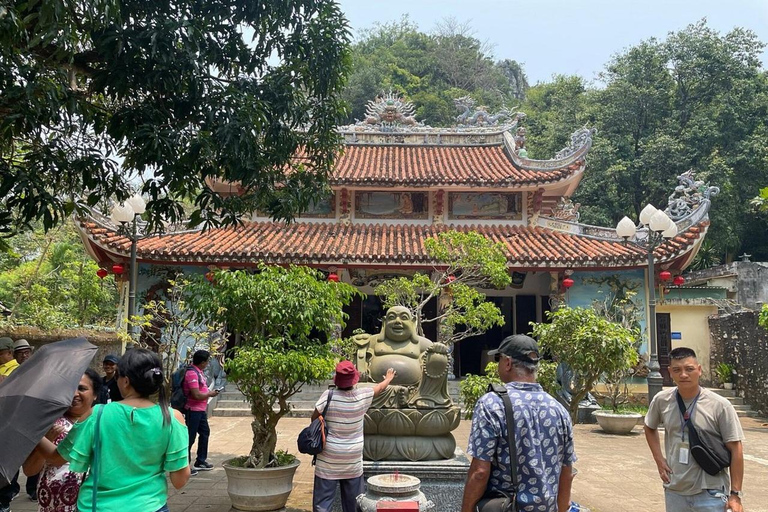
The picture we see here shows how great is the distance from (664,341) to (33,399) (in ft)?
55.5

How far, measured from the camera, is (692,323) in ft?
55.2

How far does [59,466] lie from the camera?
8.68 ft

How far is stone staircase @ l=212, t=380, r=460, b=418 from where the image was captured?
12.7 m

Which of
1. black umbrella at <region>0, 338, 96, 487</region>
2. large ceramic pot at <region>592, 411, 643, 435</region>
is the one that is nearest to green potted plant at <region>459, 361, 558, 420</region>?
black umbrella at <region>0, 338, 96, 487</region>

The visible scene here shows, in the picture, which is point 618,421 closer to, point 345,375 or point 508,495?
point 345,375

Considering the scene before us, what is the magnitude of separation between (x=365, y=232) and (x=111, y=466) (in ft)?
40.8

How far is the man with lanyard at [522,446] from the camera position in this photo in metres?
2.52

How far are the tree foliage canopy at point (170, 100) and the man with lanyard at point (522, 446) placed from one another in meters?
3.24

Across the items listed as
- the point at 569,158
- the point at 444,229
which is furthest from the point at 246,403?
the point at 569,158

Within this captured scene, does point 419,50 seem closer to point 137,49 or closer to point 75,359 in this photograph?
point 137,49

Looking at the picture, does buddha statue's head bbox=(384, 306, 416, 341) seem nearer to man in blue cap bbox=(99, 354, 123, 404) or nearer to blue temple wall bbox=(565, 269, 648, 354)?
man in blue cap bbox=(99, 354, 123, 404)

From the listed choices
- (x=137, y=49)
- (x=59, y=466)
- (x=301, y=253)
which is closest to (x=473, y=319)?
(x=301, y=253)

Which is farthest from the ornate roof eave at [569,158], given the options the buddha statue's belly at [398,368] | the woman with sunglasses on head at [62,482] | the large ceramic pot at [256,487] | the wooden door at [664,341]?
the woman with sunglasses on head at [62,482]

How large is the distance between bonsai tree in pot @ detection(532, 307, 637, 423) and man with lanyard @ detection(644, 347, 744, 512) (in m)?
2.30
